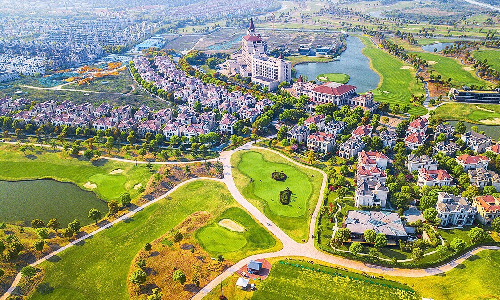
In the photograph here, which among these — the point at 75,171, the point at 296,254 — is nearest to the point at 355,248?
the point at 296,254

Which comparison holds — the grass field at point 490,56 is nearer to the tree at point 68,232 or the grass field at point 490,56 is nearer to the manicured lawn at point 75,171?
the manicured lawn at point 75,171

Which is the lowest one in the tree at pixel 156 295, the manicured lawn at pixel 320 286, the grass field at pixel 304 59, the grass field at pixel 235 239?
the manicured lawn at pixel 320 286

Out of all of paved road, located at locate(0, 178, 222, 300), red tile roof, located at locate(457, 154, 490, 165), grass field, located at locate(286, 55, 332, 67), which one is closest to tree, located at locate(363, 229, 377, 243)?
red tile roof, located at locate(457, 154, 490, 165)

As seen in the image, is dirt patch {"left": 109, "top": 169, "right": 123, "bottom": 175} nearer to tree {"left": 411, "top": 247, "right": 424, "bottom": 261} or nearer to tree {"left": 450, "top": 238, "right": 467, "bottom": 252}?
tree {"left": 411, "top": 247, "right": 424, "bottom": 261}

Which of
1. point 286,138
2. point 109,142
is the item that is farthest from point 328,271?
point 109,142

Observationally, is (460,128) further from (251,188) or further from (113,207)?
(113,207)

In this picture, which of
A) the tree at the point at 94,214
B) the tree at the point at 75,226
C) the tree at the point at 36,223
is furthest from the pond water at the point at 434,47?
the tree at the point at 36,223
